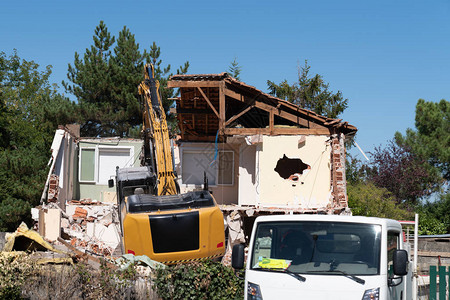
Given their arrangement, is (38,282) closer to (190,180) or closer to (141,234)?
(141,234)

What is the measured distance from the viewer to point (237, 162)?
2428cm

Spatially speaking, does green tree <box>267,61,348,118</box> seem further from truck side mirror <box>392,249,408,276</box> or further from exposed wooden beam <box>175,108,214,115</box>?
truck side mirror <box>392,249,408,276</box>

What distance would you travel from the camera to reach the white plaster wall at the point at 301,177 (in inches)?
811

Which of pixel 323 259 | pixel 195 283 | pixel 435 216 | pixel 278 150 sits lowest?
pixel 435 216

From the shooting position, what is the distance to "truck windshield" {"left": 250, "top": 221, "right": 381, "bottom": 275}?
23.2 ft

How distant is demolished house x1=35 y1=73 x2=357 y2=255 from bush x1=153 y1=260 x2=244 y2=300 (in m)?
10.0

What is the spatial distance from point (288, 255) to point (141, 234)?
22.9 feet

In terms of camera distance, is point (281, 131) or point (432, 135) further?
point (432, 135)

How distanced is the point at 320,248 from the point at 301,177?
13.6 meters

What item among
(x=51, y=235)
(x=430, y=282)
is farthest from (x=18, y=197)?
(x=430, y=282)

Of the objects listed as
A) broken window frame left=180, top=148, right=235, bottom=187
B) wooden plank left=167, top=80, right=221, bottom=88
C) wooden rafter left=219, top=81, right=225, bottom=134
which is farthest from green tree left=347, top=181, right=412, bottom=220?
wooden plank left=167, top=80, right=221, bottom=88

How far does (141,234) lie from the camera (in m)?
13.7

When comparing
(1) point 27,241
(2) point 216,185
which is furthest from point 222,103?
(1) point 27,241

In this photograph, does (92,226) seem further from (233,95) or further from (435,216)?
(435,216)
